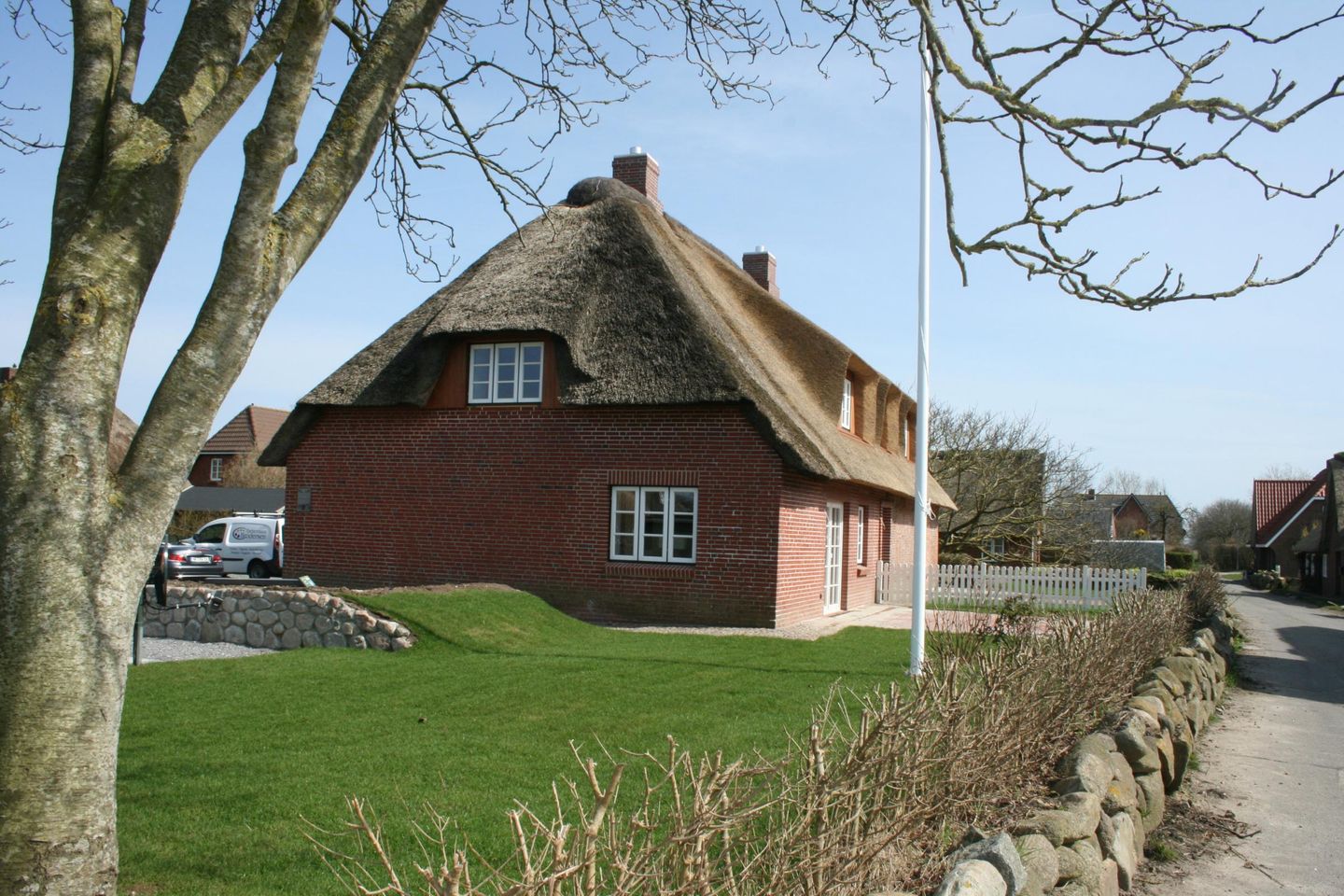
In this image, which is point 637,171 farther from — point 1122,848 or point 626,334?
point 1122,848

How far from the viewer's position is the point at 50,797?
10.5 feet

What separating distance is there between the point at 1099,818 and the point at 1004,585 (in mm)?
18557

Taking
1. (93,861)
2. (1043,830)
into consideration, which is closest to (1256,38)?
(1043,830)

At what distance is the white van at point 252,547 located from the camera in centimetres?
2600

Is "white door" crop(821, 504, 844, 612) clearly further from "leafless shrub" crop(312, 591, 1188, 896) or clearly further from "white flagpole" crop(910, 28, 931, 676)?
"leafless shrub" crop(312, 591, 1188, 896)

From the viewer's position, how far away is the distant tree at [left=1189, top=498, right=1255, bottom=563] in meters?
81.0

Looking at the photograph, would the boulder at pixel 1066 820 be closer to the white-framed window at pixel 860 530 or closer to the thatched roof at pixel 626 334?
the thatched roof at pixel 626 334

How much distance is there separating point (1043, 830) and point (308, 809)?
3491mm

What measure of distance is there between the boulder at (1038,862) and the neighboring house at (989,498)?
27275mm

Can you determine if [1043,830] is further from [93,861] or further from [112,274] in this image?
[112,274]

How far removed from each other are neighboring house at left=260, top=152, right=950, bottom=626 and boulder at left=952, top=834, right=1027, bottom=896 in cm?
1103

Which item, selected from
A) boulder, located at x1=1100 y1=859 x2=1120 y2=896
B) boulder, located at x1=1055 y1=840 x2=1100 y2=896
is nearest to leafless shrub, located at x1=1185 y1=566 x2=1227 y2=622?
boulder, located at x1=1100 y1=859 x2=1120 y2=896

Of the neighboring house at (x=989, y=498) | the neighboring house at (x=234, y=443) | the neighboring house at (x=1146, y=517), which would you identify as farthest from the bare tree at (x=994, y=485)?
the neighboring house at (x=1146, y=517)

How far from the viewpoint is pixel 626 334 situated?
16297mm
